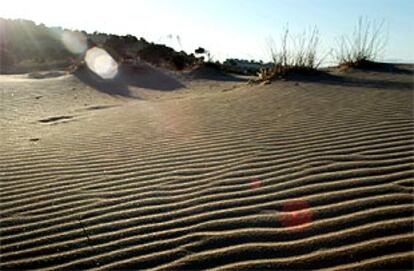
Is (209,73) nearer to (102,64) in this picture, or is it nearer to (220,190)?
(102,64)

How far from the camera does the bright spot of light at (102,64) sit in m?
15.4

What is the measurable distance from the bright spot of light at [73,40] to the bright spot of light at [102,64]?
16858mm

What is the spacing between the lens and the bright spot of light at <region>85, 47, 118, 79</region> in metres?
15.4

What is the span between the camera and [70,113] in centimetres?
887

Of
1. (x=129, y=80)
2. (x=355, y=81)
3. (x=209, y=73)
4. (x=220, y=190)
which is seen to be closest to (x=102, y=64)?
(x=129, y=80)

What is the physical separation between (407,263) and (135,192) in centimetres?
205

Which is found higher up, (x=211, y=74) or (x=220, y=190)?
(x=220, y=190)

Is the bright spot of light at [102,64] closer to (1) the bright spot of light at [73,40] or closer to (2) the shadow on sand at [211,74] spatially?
(2) the shadow on sand at [211,74]

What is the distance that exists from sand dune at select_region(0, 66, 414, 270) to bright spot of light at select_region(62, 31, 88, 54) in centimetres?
3020

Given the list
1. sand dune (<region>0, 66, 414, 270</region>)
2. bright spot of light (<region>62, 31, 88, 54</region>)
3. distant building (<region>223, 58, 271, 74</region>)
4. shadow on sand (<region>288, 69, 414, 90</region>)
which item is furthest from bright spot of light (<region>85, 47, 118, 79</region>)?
bright spot of light (<region>62, 31, 88, 54</region>)

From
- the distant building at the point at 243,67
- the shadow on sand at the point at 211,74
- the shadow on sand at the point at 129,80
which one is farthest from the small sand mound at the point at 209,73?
the distant building at the point at 243,67

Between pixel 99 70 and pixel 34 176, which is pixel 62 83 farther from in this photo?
pixel 34 176

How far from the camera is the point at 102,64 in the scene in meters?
16.8

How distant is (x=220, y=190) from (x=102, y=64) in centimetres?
1375
